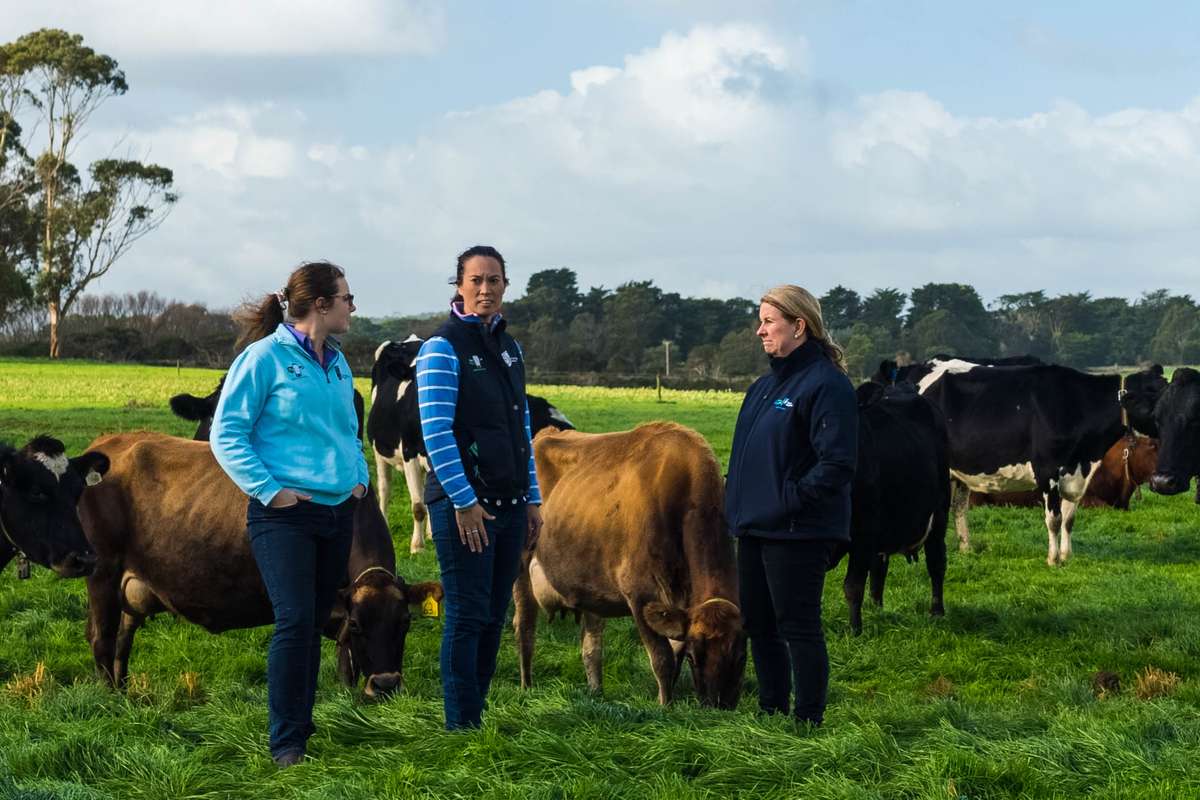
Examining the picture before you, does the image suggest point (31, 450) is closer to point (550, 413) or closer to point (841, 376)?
point (841, 376)

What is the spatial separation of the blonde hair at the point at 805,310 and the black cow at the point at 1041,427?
8766 mm

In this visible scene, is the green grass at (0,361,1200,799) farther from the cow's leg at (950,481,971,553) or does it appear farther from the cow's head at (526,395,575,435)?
the cow's head at (526,395,575,435)

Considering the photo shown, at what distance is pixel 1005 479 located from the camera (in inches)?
613

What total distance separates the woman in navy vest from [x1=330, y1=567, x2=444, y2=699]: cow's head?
125 centimetres

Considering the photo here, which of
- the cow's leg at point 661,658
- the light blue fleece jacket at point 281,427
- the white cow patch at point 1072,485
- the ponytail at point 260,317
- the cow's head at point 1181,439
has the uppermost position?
the ponytail at point 260,317

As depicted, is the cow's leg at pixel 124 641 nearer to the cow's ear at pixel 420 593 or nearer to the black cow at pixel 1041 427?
the cow's ear at pixel 420 593

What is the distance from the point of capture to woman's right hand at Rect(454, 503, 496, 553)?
5566 millimetres

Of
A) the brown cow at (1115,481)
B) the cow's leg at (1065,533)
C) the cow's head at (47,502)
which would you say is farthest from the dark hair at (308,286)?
the brown cow at (1115,481)

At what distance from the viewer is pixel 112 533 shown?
321 inches

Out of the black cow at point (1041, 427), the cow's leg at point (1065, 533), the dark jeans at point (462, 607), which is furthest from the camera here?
the black cow at point (1041, 427)

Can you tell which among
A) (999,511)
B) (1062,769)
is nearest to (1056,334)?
(999,511)

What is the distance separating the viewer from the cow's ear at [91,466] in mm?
8062

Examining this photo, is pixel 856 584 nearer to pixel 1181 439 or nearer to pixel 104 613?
pixel 1181 439

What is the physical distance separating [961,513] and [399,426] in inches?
261
